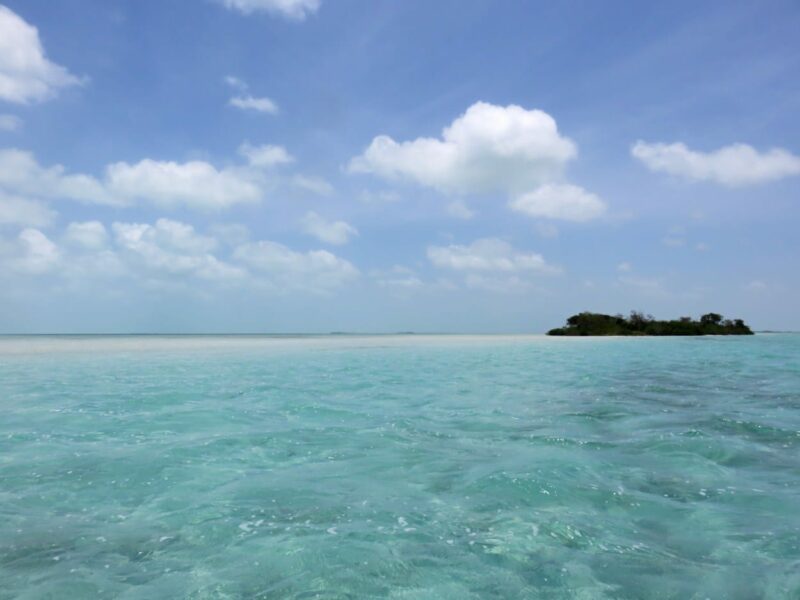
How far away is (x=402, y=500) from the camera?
244 inches

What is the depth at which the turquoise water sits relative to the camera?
4289 mm

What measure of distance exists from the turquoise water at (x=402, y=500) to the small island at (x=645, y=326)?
269 feet

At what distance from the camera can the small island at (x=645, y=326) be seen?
90.3 metres

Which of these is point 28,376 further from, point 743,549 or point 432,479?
point 743,549

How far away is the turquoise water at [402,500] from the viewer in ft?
14.1

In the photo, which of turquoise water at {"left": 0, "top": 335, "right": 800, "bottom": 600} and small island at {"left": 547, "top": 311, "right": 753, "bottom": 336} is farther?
small island at {"left": 547, "top": 311, "right": 753, "bottom": 336}

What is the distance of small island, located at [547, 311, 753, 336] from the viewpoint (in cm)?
9031

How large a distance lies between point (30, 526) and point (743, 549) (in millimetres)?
7049

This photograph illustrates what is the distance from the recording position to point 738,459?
793cm

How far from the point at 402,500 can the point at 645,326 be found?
313ft

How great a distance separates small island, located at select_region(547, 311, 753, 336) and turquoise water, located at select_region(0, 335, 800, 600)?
269 ft

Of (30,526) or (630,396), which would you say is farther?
(630,396)

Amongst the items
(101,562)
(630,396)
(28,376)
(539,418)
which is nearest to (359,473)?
(101,562)

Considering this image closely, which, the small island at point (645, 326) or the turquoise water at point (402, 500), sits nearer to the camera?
the turquoise water at point (402, 500)
